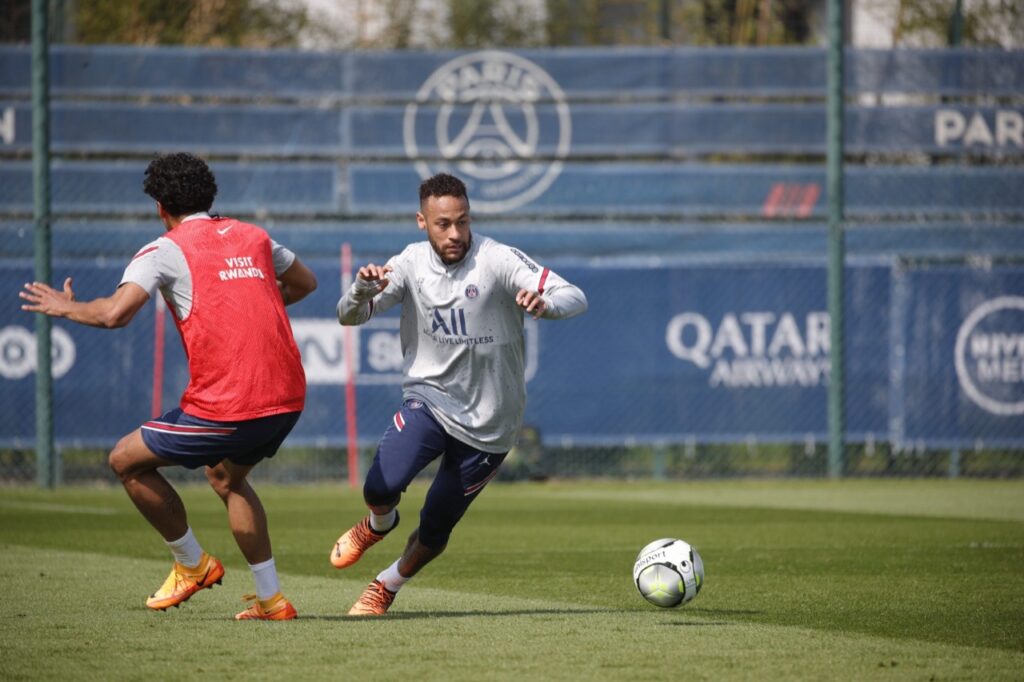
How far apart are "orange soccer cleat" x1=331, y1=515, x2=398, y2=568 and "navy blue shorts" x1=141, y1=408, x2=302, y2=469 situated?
0.77 m

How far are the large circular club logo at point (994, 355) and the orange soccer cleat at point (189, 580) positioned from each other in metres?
11.1

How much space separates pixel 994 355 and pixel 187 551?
11.5 metres

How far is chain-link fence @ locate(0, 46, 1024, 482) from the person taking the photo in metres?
16.0

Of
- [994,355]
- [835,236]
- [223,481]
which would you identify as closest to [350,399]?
[835,236]

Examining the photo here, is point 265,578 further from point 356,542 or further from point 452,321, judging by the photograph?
point 452,321

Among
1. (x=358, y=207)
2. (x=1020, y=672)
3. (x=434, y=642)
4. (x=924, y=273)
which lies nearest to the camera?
(x=1020, y=672)

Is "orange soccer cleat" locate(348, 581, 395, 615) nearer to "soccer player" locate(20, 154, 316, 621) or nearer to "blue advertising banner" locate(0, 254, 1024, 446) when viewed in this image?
"soccer player" locate(20, 154, 316, 621)

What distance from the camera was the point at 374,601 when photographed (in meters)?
7.18

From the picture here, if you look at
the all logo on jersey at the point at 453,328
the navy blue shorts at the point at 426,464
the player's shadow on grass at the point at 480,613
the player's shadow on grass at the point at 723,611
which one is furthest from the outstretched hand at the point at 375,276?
the player's shadow on grass at the point at 723,611

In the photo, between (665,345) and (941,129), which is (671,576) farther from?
(941,129)

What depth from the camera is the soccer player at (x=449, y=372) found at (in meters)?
7.16

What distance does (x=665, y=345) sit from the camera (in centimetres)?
1627

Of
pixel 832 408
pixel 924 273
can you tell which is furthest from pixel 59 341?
A: pixel 924 273

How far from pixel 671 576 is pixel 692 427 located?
9181mm
